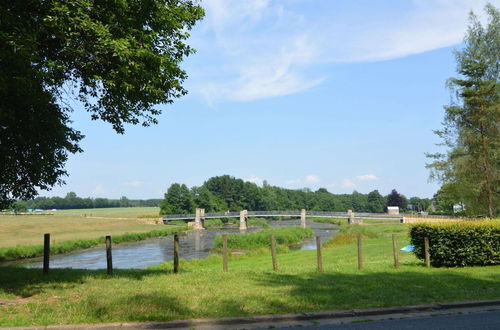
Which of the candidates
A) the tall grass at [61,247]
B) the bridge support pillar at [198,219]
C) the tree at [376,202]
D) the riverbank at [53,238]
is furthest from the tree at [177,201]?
the tree at [376,202]

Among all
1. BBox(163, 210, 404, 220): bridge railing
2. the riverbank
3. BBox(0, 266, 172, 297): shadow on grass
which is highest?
BBox(0, 266, 172, 297): shadow on grass

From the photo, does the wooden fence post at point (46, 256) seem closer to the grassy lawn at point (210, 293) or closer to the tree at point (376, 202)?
the grassy lawn at point (210, 293)

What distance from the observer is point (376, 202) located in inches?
7603

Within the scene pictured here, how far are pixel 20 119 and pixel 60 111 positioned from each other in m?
1.84

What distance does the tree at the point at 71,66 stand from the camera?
8.84 metres

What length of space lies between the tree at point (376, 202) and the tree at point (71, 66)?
625ft

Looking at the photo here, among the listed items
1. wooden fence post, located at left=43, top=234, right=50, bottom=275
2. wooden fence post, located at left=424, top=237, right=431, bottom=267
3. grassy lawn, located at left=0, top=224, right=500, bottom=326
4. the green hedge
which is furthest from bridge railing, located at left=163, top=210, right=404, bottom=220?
wooden fence post, located at left=43, top=234, right=50, bottom=275

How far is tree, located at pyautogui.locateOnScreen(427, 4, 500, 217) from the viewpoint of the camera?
2725cm

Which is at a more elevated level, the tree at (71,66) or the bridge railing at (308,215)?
the tree at (71,66)

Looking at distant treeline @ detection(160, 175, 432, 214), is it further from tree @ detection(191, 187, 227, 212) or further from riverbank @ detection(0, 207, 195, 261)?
riverbank @ detection(0, 207, 195, 261)

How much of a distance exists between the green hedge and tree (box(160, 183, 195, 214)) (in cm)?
11859

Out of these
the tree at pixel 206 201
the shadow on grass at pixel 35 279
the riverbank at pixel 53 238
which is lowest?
the riverbank at pixel 53 238

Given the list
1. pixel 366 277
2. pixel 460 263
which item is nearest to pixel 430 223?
pixel 460 263

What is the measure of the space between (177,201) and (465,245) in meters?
121
